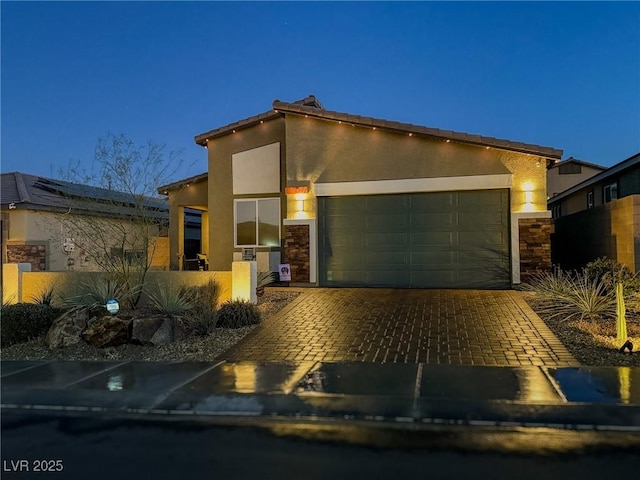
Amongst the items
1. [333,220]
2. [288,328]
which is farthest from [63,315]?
[333,220]

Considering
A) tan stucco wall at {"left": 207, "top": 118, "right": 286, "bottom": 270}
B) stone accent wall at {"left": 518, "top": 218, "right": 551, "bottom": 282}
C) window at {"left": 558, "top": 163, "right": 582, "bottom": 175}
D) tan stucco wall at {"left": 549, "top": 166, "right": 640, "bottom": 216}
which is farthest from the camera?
window at {"left": 558, "top": 163, "right": 582, "bottom": 175}

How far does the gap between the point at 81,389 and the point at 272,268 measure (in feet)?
31.3

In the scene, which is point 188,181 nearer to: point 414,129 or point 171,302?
point 414,129

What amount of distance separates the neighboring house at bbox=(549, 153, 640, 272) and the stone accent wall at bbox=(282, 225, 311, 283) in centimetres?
842

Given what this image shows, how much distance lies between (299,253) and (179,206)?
22.0ft

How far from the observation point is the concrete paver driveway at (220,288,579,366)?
7.46 metres

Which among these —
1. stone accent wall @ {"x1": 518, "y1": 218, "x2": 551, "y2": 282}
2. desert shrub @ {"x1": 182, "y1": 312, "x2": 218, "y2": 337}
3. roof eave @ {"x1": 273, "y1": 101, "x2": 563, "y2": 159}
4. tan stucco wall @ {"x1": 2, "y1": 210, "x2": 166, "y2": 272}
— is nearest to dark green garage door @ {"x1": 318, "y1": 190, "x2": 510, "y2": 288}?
stone accent wall @ {"x1": 518, "y1": 218, "x2": 551, "y2": 282}

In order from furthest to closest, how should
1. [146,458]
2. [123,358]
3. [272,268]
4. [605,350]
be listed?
[272,268], [123,358], [605,350], [146,458]

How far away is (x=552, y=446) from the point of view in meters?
4.36

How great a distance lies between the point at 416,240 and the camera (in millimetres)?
13672

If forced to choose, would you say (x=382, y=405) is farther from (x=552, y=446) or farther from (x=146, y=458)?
(x=146, y=458)

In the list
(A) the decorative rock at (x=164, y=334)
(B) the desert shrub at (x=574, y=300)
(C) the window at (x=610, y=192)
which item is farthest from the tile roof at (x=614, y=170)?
(A) the decorative rock at (x=164, y=334)

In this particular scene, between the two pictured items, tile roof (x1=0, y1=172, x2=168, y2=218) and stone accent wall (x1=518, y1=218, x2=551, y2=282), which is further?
stone accent wall (x1=518, y1=218, x2=551, y2=282)

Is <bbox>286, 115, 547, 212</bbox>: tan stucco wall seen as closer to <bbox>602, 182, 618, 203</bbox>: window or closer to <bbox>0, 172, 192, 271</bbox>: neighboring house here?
<bbox>0, 172, 192, 271</bbox>: neighboring house
